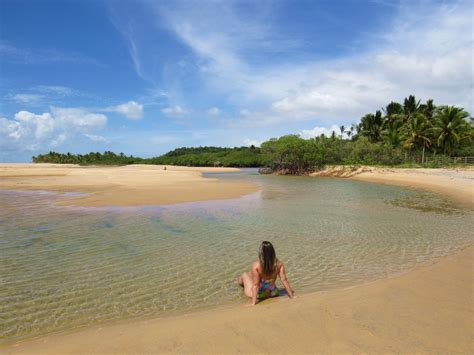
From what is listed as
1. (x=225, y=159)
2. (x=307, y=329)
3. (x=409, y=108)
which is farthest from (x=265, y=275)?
(x=225, y=159)

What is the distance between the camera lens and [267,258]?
556cm

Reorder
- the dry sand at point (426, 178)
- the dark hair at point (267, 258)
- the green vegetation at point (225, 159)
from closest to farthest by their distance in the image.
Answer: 1. the dark hair at point (267, 258)
2. the dry sand at point (426, 178)
3. the green vegetation at point (225, 159)

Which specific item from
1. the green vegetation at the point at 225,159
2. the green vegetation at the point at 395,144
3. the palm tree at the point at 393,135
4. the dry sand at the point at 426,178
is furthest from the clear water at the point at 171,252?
the green vegetation at the point at 225,159

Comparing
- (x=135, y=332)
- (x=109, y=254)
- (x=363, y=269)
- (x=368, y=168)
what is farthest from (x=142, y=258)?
(x=368, y=168)

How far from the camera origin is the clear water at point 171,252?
580 cm

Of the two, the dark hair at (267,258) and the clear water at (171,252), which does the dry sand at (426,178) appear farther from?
the dark hair at (267,258)

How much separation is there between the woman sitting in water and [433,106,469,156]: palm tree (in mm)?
57061

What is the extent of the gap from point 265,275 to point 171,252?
4095mm

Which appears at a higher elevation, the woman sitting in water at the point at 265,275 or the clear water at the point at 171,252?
the woman sitting in water at the point at 265,275

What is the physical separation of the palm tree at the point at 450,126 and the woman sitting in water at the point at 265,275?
5706 cm

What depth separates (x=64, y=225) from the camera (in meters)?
12.2

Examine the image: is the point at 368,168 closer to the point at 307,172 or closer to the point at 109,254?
the point at 307,172

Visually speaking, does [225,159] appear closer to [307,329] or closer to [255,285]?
[255,285]

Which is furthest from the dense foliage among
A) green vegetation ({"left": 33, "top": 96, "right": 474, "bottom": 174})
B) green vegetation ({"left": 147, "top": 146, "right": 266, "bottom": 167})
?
green vegetation ({"left": 33, "top": 96, "right": 474, "bottom": 174})
